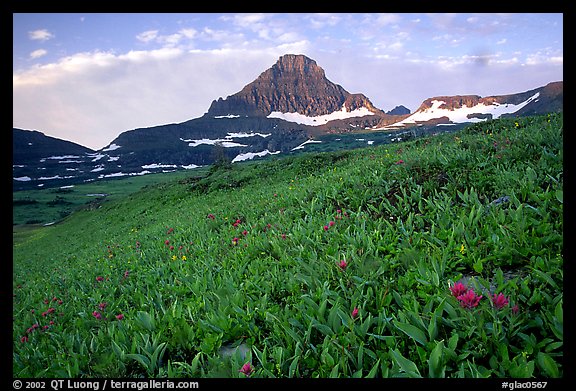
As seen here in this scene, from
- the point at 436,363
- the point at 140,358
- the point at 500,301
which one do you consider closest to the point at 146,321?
the point at 140,358

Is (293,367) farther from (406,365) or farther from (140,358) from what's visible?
(140,358)

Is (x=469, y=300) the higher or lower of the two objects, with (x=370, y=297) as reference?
higher

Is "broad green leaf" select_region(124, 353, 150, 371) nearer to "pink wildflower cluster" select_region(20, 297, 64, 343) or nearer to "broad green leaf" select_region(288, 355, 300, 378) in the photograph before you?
"broad green leaf" select_region(288, 355, 300, 378)

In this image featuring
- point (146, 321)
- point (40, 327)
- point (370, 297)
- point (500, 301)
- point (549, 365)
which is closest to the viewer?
point (549, 365)

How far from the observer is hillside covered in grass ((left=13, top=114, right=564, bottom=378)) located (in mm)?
2223

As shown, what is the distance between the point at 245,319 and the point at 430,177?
163 inches

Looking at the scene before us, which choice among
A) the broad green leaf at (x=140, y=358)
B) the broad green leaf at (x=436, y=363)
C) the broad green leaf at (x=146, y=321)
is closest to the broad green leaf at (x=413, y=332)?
the broad green leaf at (x=436, y=363)

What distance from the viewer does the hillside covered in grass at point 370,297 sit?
2.22m

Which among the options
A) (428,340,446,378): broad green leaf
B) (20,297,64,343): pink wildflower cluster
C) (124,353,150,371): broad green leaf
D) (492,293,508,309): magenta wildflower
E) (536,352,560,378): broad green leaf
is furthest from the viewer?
(20,297,64,343): pink wildflower cluster

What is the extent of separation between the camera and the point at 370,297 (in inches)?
115

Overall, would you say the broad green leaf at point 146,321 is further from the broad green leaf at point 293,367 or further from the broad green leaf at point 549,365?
the broad green leaf at point 549,365

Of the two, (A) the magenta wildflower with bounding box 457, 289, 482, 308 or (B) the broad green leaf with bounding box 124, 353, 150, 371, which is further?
(B) the broad green leaf with bounding box 124, 353, 150, 371

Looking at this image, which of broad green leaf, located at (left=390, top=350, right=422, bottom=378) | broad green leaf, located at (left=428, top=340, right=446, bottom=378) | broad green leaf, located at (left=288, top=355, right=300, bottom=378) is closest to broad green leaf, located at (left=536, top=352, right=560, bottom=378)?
broad green leaf, located at (left=428, top=340, right=446, bottom=378)
